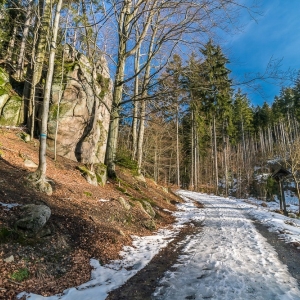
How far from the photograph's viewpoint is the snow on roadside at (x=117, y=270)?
3596mm

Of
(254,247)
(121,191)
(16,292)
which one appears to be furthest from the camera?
(121,191)

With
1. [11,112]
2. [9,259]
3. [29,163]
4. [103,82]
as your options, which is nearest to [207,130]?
[103,82]

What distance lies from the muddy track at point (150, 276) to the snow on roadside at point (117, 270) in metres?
0.12

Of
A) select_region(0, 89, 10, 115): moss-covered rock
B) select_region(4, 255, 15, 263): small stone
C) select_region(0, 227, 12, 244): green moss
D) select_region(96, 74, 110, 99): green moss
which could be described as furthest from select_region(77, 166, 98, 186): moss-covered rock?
select_region(4, 255, 15, 263): small stone

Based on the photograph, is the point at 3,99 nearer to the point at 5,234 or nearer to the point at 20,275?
the point at 5,234

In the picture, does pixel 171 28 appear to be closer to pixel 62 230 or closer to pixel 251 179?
pixel 62 230

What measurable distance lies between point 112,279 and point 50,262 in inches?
44.9

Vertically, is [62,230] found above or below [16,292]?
above

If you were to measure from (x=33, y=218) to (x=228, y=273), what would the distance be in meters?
3.90

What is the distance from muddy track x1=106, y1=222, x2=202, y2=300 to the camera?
3.70m

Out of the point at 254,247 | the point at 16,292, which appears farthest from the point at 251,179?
the point at 16,292

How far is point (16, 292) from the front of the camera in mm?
3330

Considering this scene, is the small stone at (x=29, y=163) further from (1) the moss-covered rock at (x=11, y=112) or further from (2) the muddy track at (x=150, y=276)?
(2) the muddy track at (x=150, y=276)

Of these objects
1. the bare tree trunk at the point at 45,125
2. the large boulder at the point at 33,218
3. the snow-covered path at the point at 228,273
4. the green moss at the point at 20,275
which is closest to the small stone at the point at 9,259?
the green moss at the point at 20,275
